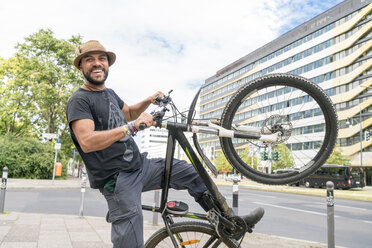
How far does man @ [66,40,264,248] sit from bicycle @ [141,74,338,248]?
5.6 inches

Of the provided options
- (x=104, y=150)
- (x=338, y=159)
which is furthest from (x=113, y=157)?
(x=338, y=159)

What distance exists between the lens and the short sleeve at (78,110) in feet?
8.63

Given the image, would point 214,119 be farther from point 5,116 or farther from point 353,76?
point 353,76

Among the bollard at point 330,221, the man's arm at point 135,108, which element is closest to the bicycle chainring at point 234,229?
the man's arm at point 135,108

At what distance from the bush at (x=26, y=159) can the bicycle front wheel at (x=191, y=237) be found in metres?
25.5

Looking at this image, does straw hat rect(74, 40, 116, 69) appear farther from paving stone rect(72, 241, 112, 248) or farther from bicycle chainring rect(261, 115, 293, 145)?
paving stone rect(72, 241, 112, 248)

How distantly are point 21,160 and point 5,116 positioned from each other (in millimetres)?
5755

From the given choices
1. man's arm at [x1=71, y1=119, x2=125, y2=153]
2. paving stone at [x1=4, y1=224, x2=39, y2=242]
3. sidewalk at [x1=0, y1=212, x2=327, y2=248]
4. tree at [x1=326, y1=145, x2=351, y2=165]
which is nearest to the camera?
man's arm at [x1=71, y1=119, x2=125, y2=153]

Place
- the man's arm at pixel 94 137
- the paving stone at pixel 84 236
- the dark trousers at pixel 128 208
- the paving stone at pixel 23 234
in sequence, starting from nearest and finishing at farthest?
the man's arm at pixel 94 137 → the dark trousers at pixel 128 208 → the paving stone at pixel 23 234 → the paving stone at pixel 84 236

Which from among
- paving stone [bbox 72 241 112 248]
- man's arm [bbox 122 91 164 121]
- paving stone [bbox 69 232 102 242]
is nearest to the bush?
paving stone [bbox 69 232 102 242]

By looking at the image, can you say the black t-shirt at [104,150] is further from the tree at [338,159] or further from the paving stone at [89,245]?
the tree at [338,159]

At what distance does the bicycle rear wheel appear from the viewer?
10.7 ft

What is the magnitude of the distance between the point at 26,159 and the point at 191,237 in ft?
85.6

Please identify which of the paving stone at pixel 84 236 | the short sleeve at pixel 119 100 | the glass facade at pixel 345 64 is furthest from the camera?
the glass facade at pixel 345 64
